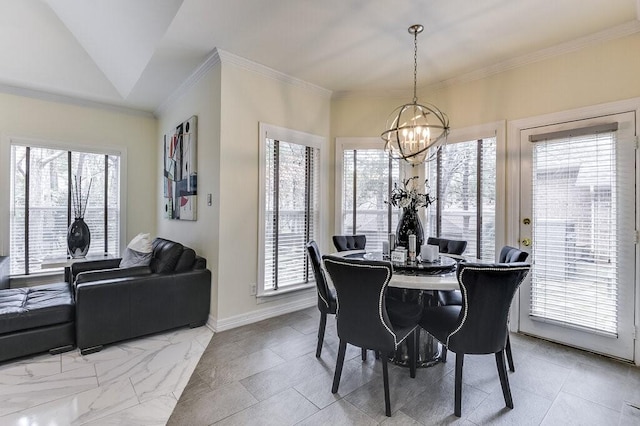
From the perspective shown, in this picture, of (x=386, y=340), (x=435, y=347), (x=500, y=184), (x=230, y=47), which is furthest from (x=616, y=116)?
(x=230, y=47)

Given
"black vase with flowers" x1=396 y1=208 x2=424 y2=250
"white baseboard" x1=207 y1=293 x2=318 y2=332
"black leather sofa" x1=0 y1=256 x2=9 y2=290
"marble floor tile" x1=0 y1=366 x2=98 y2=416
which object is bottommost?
"marble floor tile" x1=0 y1=366 x2=98 y2=416

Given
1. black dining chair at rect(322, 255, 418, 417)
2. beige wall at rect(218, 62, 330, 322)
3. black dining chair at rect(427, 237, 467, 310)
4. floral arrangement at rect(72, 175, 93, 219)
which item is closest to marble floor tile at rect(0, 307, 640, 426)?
black dining chair at rect(322, 255, 418, 417)

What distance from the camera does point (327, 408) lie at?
2.04 meters

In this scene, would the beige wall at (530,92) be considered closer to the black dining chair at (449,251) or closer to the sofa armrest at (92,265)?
the black dining chair at (449,251)

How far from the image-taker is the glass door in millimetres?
2742

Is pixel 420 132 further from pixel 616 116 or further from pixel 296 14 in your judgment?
pixel 616 116

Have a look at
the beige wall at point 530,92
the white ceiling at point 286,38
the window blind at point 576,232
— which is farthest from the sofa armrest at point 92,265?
the window blind at point 576,232

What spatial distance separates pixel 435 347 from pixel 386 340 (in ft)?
3.04

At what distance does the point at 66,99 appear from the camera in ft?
14.5

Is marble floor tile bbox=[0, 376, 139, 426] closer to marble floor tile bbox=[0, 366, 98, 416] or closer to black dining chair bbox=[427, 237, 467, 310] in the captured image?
marble floor tile bbox=[0, 366, 98, 416]

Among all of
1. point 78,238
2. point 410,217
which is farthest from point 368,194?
point 78,238

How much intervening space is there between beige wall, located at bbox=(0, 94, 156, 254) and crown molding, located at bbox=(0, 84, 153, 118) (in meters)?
0.04

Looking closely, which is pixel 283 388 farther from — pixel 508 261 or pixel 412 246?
pixel 508 261

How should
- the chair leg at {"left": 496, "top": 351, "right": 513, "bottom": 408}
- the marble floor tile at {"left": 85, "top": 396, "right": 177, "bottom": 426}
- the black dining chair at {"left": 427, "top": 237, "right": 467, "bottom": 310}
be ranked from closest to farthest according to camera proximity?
the marble floor tile at {"left": 85, "top": 396, "right": 177, "bottom": 426}, the chair leg at {"left": 496, "top": 351, "right": 513, "bottom": 408}, the black dining chair at {"left": 427, "top": 237, "right": 467, "bottom": 310}
